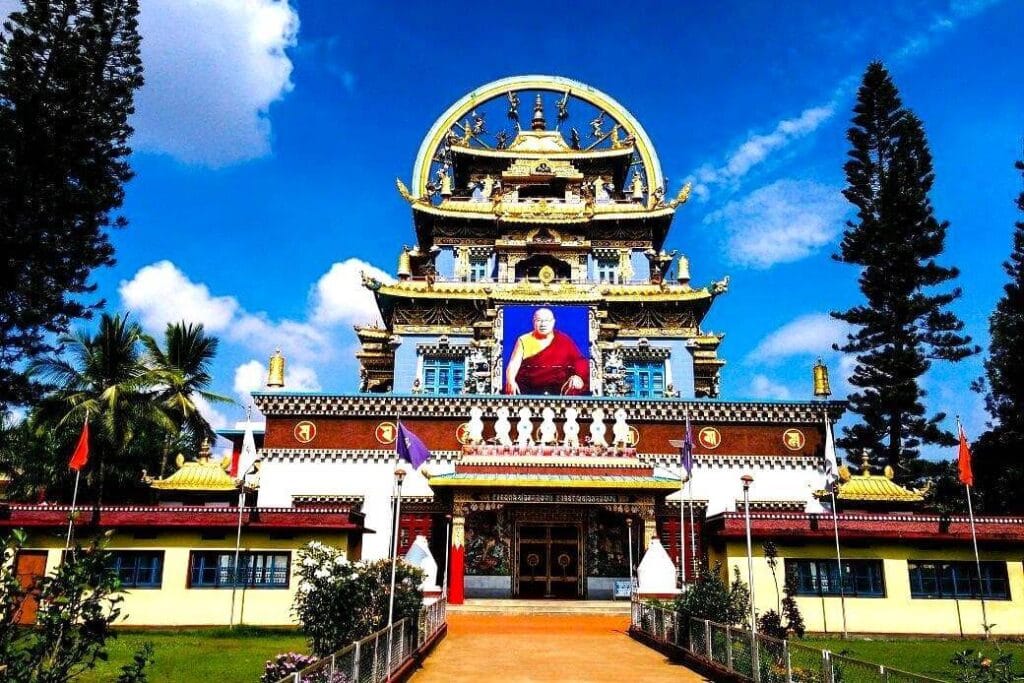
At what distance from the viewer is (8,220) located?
22016 millimetres

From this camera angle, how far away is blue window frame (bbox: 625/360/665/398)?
3697 cm

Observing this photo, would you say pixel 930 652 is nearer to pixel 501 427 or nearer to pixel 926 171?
pixel 501 427

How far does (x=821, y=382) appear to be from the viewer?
33.2 meters

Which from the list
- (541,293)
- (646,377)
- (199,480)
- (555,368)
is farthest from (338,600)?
(646,377)

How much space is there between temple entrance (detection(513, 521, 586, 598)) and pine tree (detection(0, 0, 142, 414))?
50.5 ft

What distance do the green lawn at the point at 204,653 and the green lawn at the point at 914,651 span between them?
11.3 metres

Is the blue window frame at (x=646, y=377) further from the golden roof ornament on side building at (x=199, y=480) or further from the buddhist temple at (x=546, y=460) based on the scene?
the golden roof ornament on side building at (x=199, y=480)

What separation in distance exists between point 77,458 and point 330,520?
22.4 feet

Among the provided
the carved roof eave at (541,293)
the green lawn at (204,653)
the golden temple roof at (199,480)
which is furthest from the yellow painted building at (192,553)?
the carved roof eave at (541,293)

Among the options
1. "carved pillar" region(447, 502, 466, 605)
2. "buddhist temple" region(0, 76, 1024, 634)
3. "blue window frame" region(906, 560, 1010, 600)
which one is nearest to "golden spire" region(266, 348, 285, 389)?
"buddhist temple" region(0, 76, 1024, 634)

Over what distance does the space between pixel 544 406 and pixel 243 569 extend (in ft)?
47.4

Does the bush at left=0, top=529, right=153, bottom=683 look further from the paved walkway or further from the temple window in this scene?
the temple window

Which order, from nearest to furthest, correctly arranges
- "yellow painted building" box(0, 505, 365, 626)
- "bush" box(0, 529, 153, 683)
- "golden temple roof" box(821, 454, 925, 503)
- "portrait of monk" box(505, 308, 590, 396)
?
1. "bush" box(0, 529, 153, 683)
2. "yellow painted building" box(0, 505, 365, 626)
3. "golden temple roof" box(821, 454, 925, 503)
4. "portrait of monk" box(505, 308, 590, 396)

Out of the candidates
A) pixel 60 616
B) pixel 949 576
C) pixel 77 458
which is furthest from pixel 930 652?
pixel 77 458
